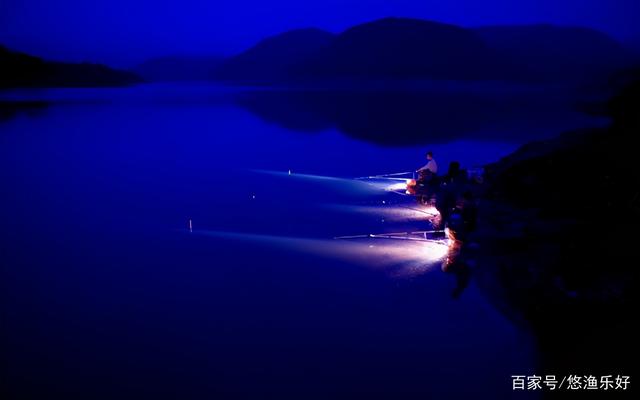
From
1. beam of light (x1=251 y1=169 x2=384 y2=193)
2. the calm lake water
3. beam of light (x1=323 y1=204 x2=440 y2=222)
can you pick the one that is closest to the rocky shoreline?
the calm lake water

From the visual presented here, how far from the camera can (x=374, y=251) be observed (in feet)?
41.3

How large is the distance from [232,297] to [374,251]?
11.8 ft

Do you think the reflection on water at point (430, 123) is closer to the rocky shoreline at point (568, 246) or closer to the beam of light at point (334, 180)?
the beam of light at point (334, 180)

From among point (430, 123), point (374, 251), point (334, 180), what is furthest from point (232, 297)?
point (430, 123)

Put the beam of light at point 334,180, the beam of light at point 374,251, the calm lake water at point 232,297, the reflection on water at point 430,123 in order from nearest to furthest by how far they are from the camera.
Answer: the calm lake water at point 232,297 < the beam of light at point 374,251 < the beam of light at point 334,180 < the reflection on water at point 430,123

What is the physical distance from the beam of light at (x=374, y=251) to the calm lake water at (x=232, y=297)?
0.05m

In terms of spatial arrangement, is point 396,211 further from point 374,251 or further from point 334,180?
point 334,180

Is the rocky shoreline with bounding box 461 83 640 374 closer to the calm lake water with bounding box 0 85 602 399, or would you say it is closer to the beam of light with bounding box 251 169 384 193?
the calm lake water with bounding box 0 85 602 399

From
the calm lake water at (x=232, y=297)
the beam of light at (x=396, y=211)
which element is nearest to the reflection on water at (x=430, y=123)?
the calm lake water at (x=232, y=297)

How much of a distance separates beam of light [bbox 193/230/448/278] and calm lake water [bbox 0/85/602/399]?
0.05 meters

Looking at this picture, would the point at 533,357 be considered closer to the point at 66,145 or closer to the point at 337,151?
the point at 337,151

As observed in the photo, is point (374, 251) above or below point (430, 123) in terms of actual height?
below

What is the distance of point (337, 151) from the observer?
3012 centimetres

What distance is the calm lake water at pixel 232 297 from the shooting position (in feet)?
26.4
